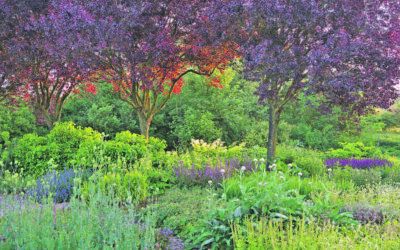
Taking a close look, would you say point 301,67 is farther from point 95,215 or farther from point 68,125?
point 68,125

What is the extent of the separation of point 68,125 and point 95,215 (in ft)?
17.6

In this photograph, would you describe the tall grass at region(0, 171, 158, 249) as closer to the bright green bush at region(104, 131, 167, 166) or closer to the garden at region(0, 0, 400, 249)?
the garden at region(0, 0, 400, 249)

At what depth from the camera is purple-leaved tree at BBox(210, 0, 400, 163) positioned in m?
5.07

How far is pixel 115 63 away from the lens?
6.54 meters

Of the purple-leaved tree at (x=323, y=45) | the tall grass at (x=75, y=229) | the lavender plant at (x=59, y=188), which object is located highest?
the purple-leaved tree at (x=323, y=45)

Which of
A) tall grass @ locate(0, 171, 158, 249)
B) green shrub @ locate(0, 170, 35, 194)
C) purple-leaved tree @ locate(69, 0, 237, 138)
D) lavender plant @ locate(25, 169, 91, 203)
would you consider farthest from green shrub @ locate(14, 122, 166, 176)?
tall grass @ locate(0, 171, 158, 249)

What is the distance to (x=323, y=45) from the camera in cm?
526

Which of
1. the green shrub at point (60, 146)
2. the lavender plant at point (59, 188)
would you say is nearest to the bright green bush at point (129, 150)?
the green shrub at point (60, 146)

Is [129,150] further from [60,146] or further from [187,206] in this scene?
[187,206]

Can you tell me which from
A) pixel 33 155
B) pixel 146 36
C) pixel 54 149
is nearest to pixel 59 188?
pixel 54 149

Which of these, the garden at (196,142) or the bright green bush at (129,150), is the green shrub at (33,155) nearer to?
the garden at (196,142)

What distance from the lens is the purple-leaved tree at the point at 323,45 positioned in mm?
5070

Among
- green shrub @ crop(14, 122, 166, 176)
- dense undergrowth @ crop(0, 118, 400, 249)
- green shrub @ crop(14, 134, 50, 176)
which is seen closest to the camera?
dense undergrowth @ crop(0, 118, 400, 249)

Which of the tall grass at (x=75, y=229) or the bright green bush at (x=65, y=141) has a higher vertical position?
the bright green bush at (x=65, y=141)
